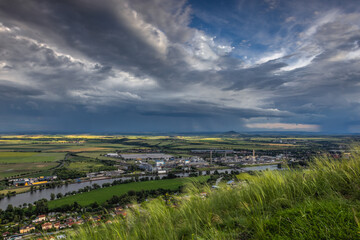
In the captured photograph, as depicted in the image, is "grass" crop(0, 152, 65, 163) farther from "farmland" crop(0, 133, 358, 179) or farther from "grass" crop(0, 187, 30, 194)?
"grass" crop(0, 187, 30, 194)

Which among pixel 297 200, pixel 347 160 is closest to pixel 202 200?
pixel 297 200

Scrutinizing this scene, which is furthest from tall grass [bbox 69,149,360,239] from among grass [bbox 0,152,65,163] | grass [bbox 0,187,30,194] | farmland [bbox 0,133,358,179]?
grass [bbox 0,152,65,163]

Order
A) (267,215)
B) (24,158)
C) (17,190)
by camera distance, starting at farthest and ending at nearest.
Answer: (24,158)
(17,190)
(267,215)

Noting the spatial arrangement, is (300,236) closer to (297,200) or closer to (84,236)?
(297,200)

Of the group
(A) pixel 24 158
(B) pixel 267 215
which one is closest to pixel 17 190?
(A) pixel 24 158

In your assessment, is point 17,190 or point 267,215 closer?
point 267,215

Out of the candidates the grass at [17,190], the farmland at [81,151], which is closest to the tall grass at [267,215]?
the farmland at [81,151]

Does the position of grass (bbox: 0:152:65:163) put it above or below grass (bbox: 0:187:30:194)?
above

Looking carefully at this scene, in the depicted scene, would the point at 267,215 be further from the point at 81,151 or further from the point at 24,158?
the point at 81,151

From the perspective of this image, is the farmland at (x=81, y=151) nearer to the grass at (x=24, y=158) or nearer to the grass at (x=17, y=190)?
the grass at (x=24, y=158)
